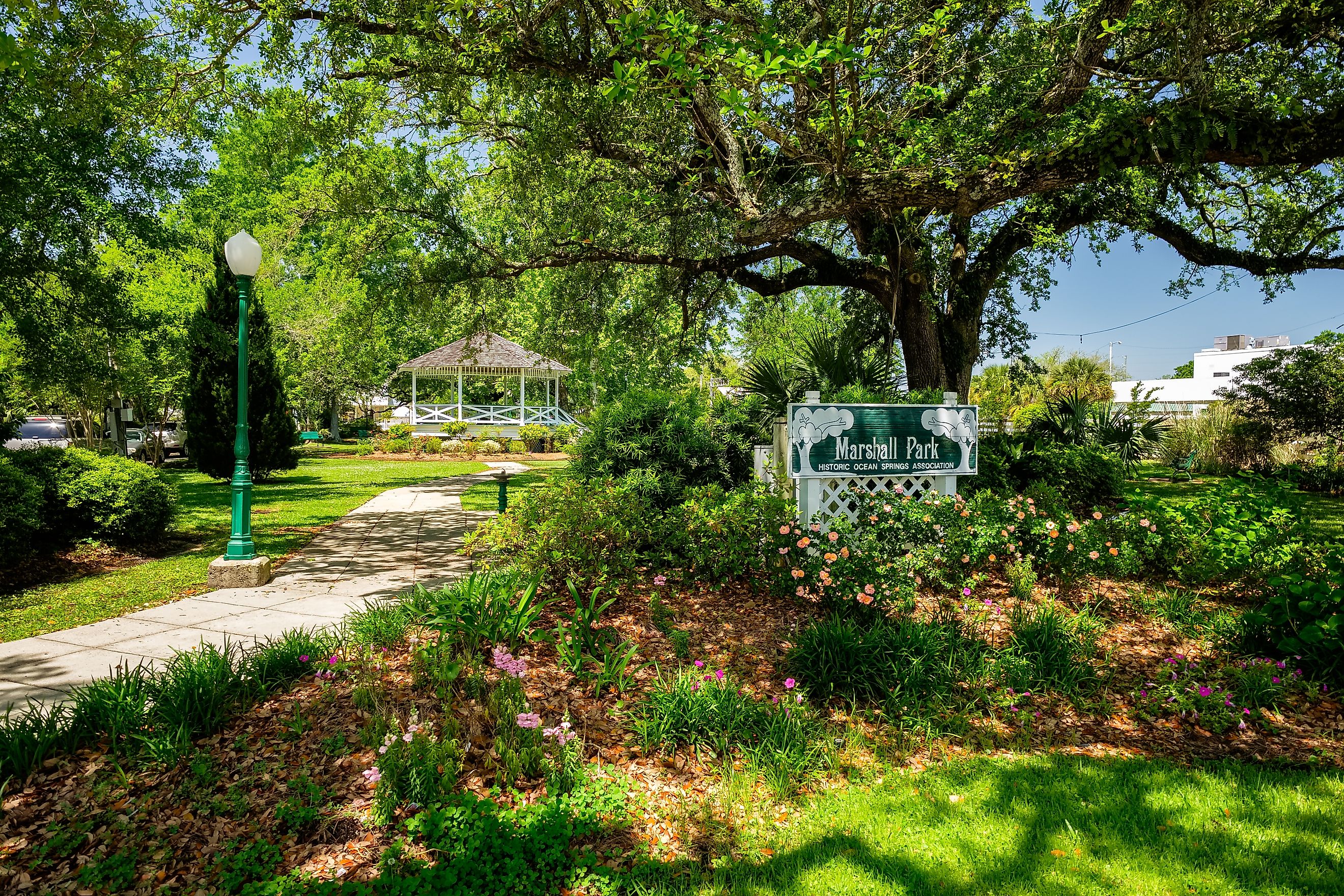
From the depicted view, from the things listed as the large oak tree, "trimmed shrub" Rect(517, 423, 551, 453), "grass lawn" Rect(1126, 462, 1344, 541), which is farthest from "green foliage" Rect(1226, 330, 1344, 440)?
"trimmed shrub" Rect(517, 423, 551, 453)

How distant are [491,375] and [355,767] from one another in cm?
2915

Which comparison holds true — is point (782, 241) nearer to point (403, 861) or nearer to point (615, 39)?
point (615, 39)

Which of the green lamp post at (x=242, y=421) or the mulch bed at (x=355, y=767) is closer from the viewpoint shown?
the mulch bed at (x=355, y=767)

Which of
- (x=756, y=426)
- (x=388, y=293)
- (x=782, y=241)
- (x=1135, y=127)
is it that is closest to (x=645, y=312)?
(x=782, y=241)

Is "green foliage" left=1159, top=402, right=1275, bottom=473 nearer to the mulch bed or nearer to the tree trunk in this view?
the tree trunk

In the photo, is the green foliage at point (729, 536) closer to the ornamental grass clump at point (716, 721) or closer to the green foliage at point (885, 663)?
the green foliage at point (885, 663)

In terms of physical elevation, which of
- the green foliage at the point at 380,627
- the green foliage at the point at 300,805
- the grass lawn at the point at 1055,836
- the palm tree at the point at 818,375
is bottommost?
the grass lawn at the point at 1055,836

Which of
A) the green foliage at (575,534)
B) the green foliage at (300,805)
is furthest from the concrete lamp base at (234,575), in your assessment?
the green foliage at (300,805)

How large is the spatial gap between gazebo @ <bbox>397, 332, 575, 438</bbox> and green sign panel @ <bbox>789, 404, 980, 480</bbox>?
2363 cm

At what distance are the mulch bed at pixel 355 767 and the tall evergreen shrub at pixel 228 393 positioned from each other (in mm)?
11722

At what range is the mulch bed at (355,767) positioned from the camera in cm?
250

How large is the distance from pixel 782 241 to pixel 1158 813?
8187 millimetres

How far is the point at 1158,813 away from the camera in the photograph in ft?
9.38

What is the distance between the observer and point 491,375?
30984 millimetres
